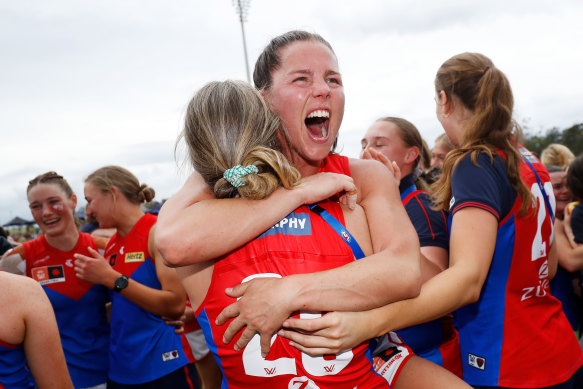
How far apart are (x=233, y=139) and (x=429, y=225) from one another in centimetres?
155

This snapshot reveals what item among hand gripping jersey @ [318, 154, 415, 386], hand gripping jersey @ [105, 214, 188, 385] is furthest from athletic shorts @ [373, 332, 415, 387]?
hand gripping jersey @ [105, 214, 188, 385]

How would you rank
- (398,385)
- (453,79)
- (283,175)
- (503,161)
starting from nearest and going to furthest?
(283,175)
(398,385)
(503,161)
(453,79)

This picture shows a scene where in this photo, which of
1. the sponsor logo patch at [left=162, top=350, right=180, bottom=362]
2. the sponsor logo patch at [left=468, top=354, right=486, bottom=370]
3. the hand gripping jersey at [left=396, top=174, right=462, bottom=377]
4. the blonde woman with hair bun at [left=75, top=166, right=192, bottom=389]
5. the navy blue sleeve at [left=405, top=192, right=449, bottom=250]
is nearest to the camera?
the sponsor logo patch at [left=468, top=354, right=486, bottom=370]

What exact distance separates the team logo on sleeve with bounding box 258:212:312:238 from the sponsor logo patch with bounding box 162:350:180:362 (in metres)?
2.59

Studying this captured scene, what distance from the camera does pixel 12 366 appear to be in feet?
6.55

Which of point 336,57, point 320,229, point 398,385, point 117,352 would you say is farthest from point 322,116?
point 117,352

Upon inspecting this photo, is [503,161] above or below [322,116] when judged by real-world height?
below

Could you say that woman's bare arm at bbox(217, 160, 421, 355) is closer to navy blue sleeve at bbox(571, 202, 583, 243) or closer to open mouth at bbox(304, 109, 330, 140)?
open mouth at bbox(304, 109, 330, 140)

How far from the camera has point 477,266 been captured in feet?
6.28

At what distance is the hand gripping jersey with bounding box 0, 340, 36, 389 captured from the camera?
196cm

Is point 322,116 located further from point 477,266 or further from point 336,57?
point 477,266

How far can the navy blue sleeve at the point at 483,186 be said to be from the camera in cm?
205

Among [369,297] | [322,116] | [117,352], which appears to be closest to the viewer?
[369,297]

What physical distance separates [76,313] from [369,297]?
331 centimetres
